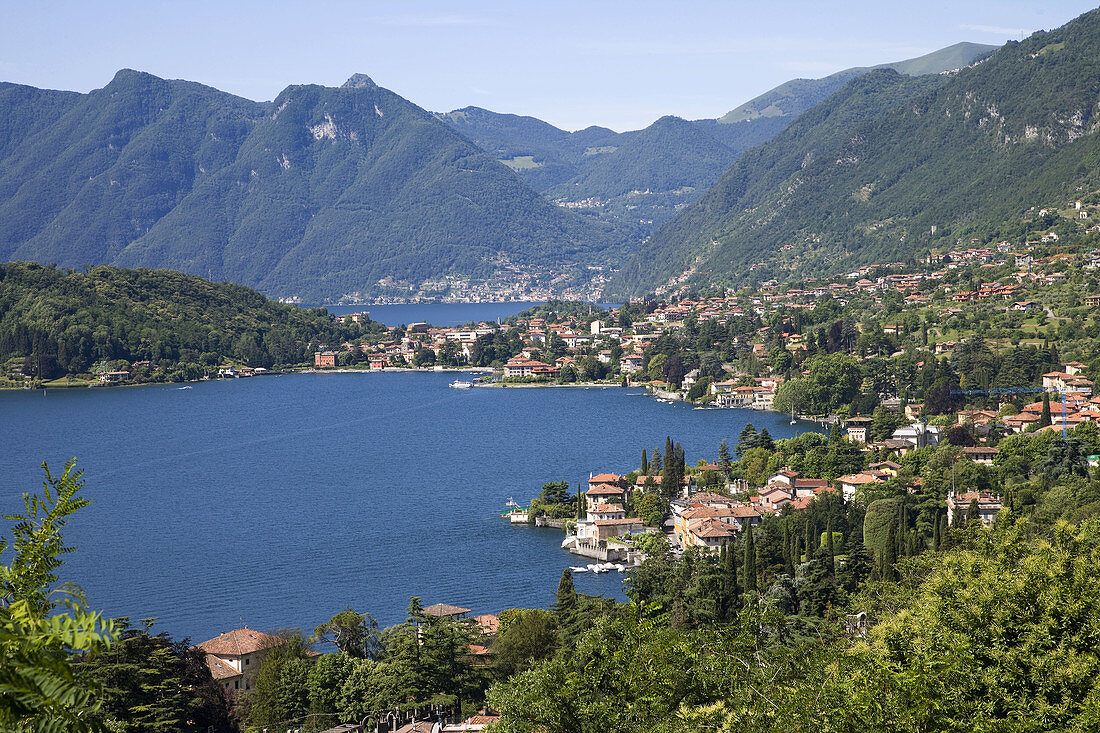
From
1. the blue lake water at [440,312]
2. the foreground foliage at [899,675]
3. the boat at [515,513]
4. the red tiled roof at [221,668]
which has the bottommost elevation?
the red tiled roof at [221,668]

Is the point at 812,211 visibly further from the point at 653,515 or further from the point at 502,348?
the point at 653,515

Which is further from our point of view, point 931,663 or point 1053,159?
point 1053,159

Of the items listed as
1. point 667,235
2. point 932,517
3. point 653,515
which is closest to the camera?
point 932,517

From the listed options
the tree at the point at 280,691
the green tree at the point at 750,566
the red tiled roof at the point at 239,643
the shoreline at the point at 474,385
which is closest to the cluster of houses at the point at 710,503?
the green tree at the point at 750,566

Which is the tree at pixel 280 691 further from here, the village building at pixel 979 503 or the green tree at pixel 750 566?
the village building at pixel 979 503

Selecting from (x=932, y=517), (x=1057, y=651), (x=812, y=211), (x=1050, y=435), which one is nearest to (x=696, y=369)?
(x=1050, y=435)

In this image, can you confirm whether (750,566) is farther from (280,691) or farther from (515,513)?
(515,513)
